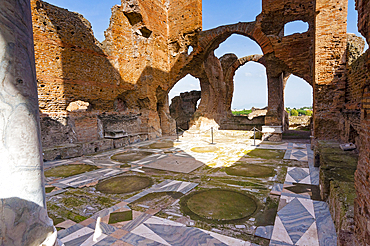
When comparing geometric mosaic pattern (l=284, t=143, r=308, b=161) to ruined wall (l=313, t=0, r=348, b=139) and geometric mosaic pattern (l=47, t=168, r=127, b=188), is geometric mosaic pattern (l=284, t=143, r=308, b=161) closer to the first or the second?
ruined wall (l=313, t=0, r=348, b=139)

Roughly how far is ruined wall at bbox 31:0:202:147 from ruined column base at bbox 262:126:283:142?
5516 millimetres

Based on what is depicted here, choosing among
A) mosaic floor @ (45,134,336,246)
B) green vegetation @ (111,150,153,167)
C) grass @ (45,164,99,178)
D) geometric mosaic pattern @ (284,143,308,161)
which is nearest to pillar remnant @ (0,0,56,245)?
mosaic floor @ (45,134,336,246)

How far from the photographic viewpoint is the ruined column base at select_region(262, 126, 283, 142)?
356 inches

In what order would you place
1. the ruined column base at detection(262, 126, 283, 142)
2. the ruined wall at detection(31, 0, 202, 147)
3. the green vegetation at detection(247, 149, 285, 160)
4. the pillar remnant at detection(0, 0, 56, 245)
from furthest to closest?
1. the ruined column base at detection(262, 126, 283, 142)
2. the ruined wall at detection(31, 0, 202, 147)
3. the green vegetation at detection(247, 149, 285, 160)
4. the pillar remnant at detection(0, 0, 56, 245)

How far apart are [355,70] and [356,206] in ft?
16.1

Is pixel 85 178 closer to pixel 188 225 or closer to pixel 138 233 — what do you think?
pixel 138 233

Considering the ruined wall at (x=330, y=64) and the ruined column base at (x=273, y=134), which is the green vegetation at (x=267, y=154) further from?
the ruined column base at (x=273, y=134)

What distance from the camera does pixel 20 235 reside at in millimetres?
1312

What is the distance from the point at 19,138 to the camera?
53.1 inches

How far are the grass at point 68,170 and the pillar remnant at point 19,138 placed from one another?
409cm

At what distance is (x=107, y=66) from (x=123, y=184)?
7206 mm

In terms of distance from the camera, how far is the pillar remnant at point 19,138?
1271 mm

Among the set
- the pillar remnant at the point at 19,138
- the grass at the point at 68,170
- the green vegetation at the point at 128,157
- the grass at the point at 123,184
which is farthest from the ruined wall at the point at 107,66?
the pillar remnant at the point at 19,138

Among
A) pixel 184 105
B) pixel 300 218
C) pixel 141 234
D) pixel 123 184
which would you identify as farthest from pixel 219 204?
pixel 184 105
